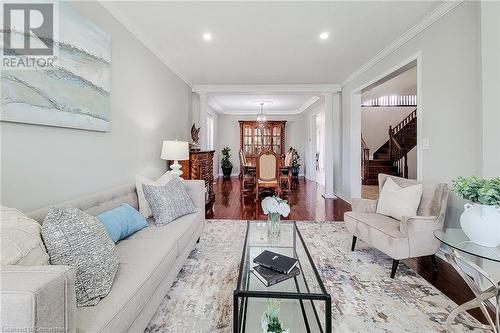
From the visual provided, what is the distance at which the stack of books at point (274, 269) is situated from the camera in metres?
1.49

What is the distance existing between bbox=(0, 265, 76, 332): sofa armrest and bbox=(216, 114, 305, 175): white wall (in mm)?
8612

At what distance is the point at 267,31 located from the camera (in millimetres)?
2922

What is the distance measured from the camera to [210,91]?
549cm

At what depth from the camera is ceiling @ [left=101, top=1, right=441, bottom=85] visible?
96.2 inches

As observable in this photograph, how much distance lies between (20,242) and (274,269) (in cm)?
132

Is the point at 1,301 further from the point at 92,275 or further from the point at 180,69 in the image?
the point at 180,69

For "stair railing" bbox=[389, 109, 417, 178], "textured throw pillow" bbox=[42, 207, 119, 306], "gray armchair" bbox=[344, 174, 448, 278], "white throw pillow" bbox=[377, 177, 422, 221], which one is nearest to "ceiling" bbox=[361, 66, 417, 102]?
"stair railing" bbox=[389, 109, 417, 178]

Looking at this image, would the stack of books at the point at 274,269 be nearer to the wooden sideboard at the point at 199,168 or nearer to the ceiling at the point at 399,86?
the wooden sideboard at the point at 199,168

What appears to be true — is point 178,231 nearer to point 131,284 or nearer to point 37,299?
point 131,284

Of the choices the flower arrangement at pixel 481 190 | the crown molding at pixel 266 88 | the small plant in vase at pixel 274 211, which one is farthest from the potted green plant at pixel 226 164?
the flower arrangement at pixel 481 190

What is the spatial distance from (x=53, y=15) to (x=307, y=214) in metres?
3.93

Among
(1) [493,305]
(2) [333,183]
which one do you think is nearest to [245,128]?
(2) [333,183]

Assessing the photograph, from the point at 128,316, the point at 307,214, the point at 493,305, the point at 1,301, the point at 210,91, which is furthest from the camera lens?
the point at 210,91

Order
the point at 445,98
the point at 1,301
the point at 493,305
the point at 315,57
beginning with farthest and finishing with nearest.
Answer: the point at 315,57, the point at 445,98, the point at 493,305, the point at 1,301
